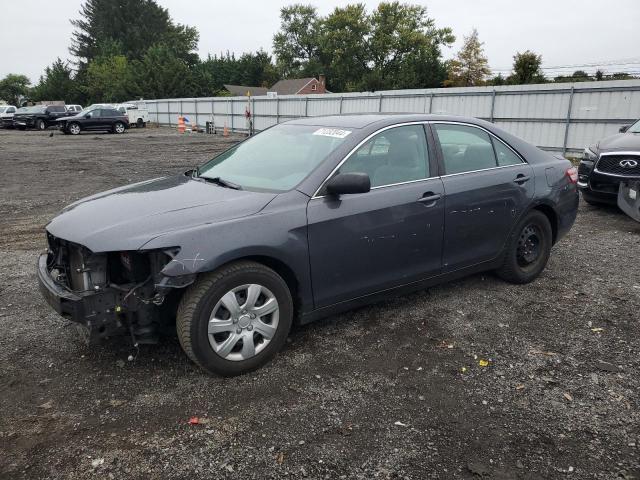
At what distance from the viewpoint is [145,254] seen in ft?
10.4

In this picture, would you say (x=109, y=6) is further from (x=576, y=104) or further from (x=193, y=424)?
A: (x=193, y=424)

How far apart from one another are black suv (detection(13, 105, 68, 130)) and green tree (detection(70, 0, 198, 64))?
1871 inches

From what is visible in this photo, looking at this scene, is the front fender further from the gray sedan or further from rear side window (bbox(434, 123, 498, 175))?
rear side window (bbox(434, 123, 498, 175))

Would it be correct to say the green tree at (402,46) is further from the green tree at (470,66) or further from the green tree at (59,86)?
the green tree at (59,86)

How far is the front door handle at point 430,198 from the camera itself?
404 centimetres

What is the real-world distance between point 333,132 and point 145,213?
1.58m

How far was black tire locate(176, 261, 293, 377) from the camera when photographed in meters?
3.10

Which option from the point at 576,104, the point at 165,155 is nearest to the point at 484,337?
the point at 576,104

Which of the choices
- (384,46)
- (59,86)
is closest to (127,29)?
(59,86)

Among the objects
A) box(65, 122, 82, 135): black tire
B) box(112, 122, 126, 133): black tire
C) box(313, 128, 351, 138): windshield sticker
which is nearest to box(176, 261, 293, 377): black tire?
box(313, 128, 351, 138): windshield sticker

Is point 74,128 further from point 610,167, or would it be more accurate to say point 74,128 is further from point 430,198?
point 430,198

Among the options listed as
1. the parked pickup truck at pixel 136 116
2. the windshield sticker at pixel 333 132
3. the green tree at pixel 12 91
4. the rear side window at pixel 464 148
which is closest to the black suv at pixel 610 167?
the rear side window at pixel 464 148

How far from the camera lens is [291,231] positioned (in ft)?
11.2

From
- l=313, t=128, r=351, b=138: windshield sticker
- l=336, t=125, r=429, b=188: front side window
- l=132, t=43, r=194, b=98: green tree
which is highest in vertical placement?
l=132, t=43, r=194, b=98: green tree
